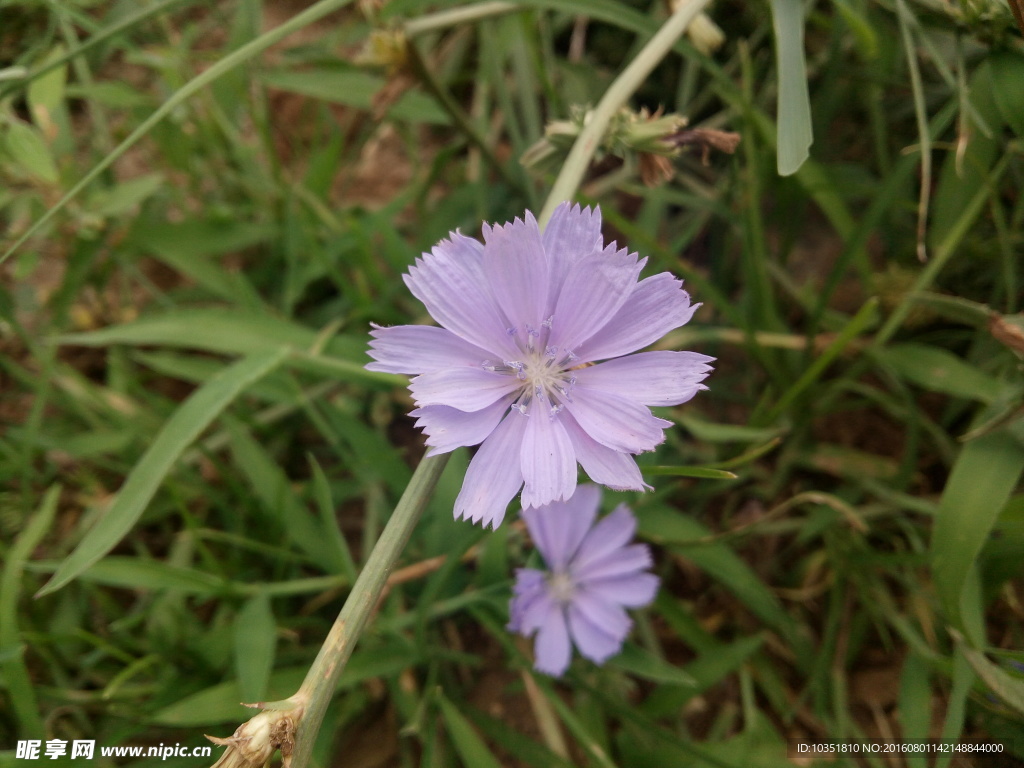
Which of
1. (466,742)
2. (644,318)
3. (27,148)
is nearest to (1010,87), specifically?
(644,318)

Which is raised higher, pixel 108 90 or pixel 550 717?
pixel 108 90

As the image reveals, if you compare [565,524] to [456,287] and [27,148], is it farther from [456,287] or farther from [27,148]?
[27,148]

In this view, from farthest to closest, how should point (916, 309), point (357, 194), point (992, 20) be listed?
point (357, 194), point (916, 309), point (992, 20)

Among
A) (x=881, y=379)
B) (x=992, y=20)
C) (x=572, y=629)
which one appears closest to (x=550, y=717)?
(x=572, y=629)

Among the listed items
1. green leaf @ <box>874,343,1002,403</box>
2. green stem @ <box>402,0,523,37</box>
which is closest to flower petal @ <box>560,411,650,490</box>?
green leaf @ <box>874,343,1002,403</box>

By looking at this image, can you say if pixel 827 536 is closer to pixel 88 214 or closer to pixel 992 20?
pixel 992 20

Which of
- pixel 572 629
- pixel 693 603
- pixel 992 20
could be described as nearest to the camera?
pixel 992 20

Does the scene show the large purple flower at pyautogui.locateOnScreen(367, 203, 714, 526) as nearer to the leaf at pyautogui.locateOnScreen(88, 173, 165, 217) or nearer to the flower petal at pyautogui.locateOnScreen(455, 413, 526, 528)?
the flower petal at pyautogui.locateOnScreen(455, 413, 526, 528)
